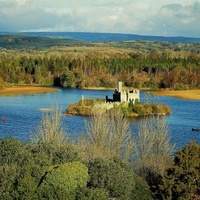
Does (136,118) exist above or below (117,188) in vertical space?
below

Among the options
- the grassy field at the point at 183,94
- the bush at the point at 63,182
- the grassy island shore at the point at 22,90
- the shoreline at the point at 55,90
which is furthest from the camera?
the grassy island shore at the point at 22,90

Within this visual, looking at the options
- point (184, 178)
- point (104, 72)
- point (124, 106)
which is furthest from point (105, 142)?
point (104, 72)

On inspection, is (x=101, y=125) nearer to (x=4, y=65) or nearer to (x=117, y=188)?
(x=117, y=188)

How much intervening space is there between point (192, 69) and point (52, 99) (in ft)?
162

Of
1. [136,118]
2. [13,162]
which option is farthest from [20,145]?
[136,118]

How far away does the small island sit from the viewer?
7500 cm

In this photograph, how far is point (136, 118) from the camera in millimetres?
73062

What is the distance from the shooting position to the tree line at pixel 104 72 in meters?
116

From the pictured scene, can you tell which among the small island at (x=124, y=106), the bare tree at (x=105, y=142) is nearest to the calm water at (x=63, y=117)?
the small island at (x=124, y=106)

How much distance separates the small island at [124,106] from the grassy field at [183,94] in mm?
19632

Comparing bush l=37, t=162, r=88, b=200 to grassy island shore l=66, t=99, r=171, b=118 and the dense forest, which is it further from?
the dense forest

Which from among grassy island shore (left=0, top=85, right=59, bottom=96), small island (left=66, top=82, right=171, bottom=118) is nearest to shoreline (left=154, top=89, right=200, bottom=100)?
small island (left=66, top=82, right=171, bottom=118)

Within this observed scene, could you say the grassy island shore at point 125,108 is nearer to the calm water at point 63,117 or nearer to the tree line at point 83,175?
the calm water at point 63,117

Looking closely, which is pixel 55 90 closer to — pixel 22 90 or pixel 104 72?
pixel 22 90
